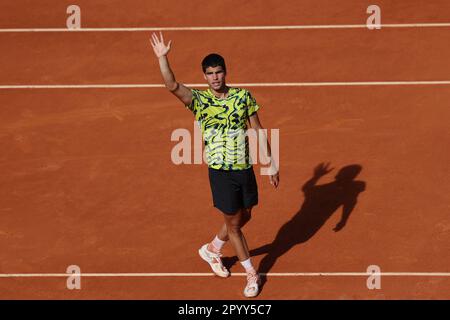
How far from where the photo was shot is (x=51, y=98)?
43.3ft

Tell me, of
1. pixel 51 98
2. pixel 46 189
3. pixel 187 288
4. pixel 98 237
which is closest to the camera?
pixel 187 288

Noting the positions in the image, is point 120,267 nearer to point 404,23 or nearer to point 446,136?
point 446,136

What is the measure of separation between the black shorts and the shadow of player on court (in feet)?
3.93

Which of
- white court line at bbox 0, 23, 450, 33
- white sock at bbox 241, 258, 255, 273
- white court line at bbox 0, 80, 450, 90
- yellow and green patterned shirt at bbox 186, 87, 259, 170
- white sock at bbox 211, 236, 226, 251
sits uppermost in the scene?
white court line at bbox 0, 23, 450, 33

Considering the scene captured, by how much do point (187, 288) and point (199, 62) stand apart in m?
5.44

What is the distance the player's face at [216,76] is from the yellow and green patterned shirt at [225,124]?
0.54 ft

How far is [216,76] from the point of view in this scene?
842cm

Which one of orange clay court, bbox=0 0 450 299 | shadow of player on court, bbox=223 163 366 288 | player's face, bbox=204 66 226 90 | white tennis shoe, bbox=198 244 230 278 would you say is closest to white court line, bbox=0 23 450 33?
orange clay court, bbox=0 0 450 299

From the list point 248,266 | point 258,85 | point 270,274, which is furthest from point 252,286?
point 258,85

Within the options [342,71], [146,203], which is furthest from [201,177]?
[342,71]

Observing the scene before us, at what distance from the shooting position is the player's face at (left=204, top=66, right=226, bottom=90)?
330 inches

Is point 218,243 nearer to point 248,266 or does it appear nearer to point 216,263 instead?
point 216,263

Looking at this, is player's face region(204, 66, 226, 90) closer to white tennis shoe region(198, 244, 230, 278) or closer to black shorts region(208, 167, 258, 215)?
black shorts region(208, 167, 258, 215)

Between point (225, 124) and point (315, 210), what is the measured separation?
2.63 m
